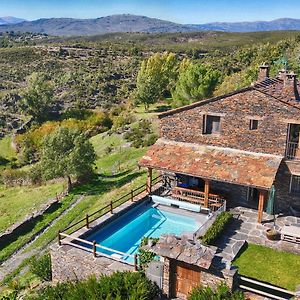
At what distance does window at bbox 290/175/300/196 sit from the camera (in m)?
21.2

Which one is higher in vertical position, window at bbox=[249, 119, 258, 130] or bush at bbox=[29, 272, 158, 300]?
window at bbox=[249, 119, 258, 130]

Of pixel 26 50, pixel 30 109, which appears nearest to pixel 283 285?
pixel 30 109

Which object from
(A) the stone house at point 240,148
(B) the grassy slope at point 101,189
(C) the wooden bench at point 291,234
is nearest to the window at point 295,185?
(A) the stone house at point 240,148

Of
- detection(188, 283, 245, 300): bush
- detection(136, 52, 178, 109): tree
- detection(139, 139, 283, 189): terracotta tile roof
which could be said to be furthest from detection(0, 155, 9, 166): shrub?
detection(188, 283, 245, 300): bush

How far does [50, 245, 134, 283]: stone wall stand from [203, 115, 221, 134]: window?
33.0 feet

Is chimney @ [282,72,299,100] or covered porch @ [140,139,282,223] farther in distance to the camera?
chimney @ [282,72,299,100]

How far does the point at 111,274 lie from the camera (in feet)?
49.9

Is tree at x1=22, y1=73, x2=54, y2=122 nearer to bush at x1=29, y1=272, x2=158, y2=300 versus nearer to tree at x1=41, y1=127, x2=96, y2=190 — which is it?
tree at x1=41, y1=127, x2=96, y2=190

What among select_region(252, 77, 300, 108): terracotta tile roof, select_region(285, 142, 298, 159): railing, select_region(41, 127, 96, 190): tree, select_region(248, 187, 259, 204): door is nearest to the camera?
select_region(252, 77, 300, 108): terracotta tile roof

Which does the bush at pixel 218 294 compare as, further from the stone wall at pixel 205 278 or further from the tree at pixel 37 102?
the tree at pixel 37 102

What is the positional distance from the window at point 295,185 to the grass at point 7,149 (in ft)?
→ 121

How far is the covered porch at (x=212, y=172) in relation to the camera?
66.6ft

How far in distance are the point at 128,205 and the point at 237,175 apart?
6291 mm

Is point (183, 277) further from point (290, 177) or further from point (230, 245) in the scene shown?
point (290, 177)
